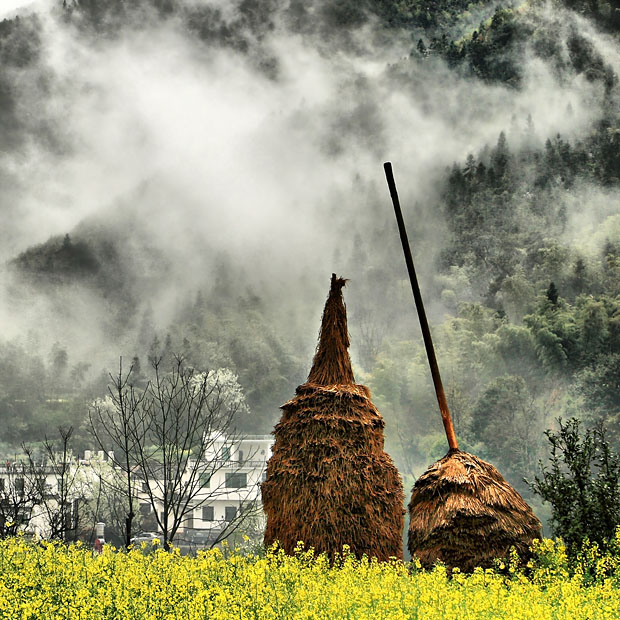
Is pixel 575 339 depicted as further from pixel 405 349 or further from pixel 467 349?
pixel 405 349

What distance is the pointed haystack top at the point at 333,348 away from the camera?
720 cm

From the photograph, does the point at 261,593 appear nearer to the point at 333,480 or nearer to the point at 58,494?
the point at 333,480

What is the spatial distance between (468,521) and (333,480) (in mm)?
1175

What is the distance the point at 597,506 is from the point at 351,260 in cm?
3791

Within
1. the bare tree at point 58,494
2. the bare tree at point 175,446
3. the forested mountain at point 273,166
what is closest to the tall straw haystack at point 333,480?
the bare tree at point 175,446

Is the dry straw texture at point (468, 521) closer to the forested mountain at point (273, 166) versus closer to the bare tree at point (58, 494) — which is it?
the bare tree at point (58, 494)

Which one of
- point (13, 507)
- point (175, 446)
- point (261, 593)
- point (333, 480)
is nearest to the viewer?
point (261, 593)

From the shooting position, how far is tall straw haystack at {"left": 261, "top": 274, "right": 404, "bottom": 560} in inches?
261

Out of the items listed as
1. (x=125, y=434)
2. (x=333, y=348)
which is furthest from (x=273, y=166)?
(x=333, y=348)

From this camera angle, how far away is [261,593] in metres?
4.67

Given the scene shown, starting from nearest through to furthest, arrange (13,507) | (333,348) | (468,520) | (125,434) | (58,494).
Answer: (468,520), (333,348), (125,434), (13,507), (58,494)

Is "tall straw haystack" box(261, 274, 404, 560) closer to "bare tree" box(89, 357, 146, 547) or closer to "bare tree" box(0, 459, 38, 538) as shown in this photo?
"bare tree" box(89, 357, 146, 547)

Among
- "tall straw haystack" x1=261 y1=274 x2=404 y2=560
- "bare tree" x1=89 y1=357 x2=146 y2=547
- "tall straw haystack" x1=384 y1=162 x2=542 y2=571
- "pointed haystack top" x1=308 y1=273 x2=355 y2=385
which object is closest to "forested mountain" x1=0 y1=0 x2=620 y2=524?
"bare tree" x1=89 y1=357 x2=146 y2=547

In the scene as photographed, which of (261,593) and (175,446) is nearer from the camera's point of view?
(261,593)
